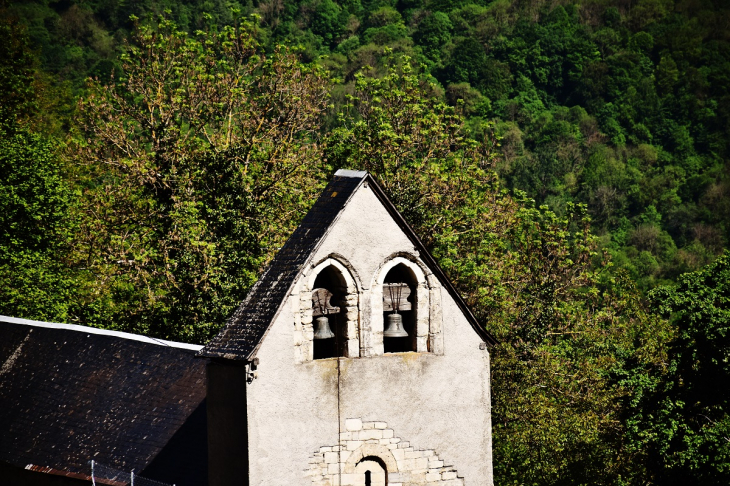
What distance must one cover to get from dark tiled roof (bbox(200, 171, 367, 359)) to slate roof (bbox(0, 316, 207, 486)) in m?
3.45

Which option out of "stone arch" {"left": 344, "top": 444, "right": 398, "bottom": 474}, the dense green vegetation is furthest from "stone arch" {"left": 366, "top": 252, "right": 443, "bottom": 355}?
the dense green vegetation

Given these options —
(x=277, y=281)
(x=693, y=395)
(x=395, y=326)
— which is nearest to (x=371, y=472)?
(x=395, y=326)

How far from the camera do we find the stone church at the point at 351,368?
1619 cm

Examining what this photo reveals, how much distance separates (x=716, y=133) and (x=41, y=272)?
9665 cm

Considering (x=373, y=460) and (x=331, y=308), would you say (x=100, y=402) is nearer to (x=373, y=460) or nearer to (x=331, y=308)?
(x=331, y=308)

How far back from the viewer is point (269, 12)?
11806 centimetres

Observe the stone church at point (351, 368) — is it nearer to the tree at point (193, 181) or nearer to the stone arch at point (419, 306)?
the stone arch at point (419, 306)

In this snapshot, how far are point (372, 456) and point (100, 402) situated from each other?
7944mm

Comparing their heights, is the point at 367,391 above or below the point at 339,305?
below

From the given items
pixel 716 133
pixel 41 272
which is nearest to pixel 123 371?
pixel 41 272

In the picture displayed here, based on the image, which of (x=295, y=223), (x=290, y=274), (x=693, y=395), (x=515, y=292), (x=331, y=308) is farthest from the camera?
(x=515, y=292)

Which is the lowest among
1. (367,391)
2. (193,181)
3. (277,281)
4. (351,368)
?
(367,391)

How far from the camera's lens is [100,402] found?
22734 mm

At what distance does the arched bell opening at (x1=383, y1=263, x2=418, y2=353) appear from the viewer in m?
17.0
